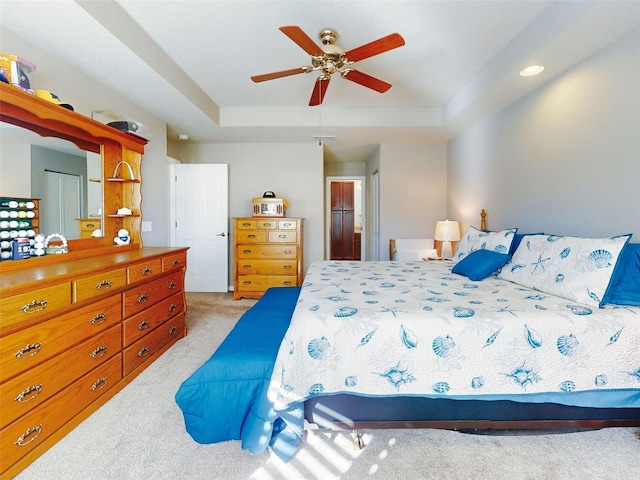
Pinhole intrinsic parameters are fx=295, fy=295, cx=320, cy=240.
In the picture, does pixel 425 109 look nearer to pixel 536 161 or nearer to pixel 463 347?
pixel 536 161

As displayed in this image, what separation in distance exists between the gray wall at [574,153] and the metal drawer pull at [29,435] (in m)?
3.53

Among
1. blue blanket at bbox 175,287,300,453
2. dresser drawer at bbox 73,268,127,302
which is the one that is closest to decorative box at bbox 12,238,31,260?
dresser drawer at bbox 73,268,127,302

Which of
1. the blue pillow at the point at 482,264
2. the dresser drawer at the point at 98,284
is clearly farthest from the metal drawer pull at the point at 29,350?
the blue pillow at the point at 482,264

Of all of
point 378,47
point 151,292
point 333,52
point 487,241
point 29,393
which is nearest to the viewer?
point 29,393

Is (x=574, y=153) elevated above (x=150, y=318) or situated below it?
above

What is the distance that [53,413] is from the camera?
1.49 meters

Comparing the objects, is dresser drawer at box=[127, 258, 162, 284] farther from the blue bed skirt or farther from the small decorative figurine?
the blue bed skirt

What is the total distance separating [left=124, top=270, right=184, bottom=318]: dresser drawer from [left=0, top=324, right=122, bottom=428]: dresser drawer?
0.62 feet

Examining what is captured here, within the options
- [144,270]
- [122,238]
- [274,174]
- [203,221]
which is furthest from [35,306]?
[274,174]

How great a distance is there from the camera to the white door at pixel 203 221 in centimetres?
452

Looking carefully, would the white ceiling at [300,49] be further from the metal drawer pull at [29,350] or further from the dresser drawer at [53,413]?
the dresser drawer at [53,413]

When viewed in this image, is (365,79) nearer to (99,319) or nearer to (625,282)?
(625,282)

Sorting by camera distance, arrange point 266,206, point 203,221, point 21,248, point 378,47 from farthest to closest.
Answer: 1. point 203,221
2. point 266,206
3. point 378,47
4. point 21,248

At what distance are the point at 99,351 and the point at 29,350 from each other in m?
0.45
